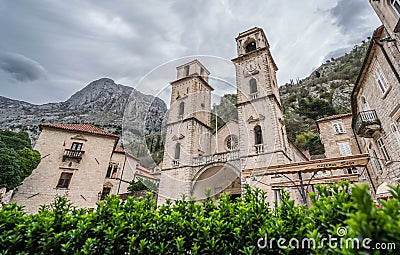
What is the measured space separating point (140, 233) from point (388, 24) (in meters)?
12.0

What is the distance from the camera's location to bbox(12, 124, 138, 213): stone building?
15125 millimetres

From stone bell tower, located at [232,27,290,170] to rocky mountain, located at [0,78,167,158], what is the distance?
9.72 meters

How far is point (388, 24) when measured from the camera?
8398 mm

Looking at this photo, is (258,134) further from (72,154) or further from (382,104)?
(72,154)

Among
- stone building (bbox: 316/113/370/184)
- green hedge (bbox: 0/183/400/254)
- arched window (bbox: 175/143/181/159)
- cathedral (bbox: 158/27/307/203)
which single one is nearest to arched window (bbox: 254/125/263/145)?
cathedral (bbox: 158/27/307/203)

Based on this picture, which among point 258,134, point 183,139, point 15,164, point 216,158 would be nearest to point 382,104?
point 258,134

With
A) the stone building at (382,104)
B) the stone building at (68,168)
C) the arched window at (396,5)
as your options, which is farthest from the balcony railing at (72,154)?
the arched window at (396,5)

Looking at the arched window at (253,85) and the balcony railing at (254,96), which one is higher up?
the arched window at (253,85)

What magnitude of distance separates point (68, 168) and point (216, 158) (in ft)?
41.1

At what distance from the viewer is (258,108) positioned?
56.2 ft

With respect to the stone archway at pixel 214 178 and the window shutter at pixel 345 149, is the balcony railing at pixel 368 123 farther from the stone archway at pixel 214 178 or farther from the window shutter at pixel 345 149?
the stone archway at pixel 214 178

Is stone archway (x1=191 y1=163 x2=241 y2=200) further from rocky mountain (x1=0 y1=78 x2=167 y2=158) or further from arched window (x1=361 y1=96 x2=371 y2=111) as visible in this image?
arched window (x1=361 y1=96 x2=371 y2=111)

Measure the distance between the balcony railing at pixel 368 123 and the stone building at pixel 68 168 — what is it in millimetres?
15877

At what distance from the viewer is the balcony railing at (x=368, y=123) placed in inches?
431
